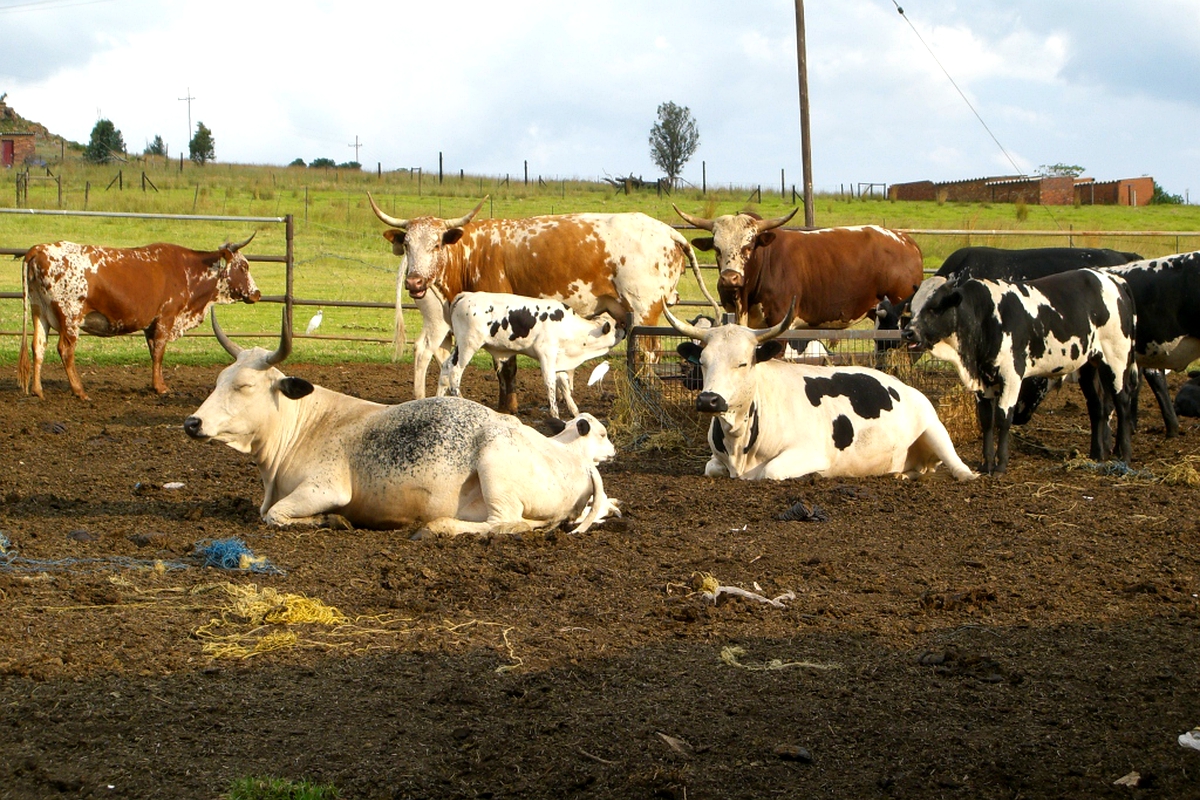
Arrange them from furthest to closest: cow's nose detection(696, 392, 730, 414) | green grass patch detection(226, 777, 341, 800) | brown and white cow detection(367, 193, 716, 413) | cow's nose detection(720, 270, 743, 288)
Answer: brown and white cow detection(367, 193, 716, 413) → cow's nose detection(720, 270, 743, 288) → cow's nose detection(696, 392, 730, 414) → green grass patch detection(226, 777, 341, 800)

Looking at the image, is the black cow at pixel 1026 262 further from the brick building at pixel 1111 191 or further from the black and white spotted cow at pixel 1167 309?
the brick building at pixel 1111 191

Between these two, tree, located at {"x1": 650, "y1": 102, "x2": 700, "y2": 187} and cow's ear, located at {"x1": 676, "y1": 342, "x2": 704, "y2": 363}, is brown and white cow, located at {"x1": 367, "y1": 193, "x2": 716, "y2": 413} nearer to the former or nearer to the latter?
cow's ear, located at {"x1": 676, "y1": 342, "x2": 704, "y2": 363}

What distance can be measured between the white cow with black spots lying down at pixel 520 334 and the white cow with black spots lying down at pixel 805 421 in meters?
3.38

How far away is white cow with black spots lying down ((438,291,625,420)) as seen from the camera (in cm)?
1186

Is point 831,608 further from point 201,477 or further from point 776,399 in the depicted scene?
point 201,477

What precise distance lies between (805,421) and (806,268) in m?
4.63

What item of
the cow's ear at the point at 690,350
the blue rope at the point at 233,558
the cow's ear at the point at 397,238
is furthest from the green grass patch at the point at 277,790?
the cow's ear at the point at 397,238

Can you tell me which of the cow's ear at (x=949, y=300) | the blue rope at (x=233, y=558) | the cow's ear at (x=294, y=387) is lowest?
the blue rope at (x=233, y=558)

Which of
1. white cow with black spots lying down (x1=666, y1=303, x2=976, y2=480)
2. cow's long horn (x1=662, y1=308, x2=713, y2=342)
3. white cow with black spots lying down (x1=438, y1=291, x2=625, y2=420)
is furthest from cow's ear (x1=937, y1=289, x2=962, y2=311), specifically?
white cow with black spots lying down (x1=438, y1=291, x2=625, y2=420)

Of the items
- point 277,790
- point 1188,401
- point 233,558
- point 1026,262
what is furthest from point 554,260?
point 277,790

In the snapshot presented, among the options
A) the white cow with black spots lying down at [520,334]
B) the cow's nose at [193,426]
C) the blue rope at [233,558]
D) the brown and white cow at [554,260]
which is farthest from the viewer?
the brown and white cow at [554,260]

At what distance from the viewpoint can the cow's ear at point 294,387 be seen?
709 cm

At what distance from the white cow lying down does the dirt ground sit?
0.70ft

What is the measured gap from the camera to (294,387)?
23.3 feet
